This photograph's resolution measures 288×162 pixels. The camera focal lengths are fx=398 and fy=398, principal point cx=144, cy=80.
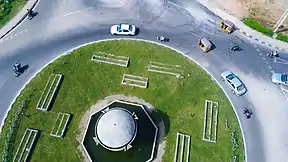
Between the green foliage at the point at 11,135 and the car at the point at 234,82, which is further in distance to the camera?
the car at the point at 234,82

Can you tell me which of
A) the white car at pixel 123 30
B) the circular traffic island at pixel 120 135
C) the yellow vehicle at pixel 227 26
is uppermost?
the yellow vehicle at pixel 227 26

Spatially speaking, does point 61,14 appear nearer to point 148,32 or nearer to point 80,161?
point 148,32

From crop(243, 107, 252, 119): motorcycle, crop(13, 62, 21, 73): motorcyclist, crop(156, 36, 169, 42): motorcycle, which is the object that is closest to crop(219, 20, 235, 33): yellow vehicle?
crop(156, 36, 169, 42): motorcycle

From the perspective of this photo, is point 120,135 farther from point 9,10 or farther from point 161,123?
point 9,10

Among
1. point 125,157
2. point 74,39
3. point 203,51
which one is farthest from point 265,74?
point 74,39

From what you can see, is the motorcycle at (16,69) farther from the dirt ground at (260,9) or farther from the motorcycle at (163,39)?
the dirt ground at (260,9)

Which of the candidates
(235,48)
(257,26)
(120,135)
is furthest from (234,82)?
(120,135)

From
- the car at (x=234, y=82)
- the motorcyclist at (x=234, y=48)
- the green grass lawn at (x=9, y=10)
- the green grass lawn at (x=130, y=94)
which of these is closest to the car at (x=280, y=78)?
the car at (x=234, y=82)
